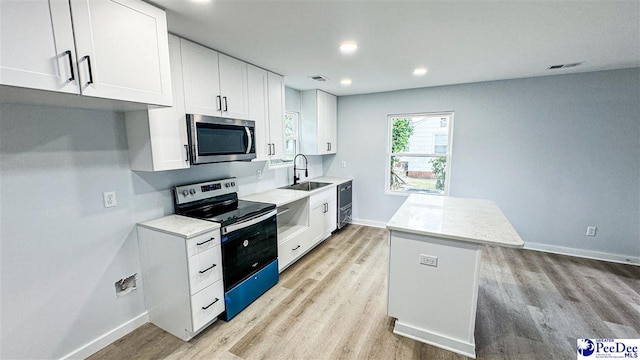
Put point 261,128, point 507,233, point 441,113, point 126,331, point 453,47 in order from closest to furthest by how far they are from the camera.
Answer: point 507,233 → point 126,331 → point 453,47 → point 261,128 → point 441,113

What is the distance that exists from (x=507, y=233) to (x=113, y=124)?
2980mm

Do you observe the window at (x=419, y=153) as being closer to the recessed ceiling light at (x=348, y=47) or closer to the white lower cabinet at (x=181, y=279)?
the recessed ceiling light at (x=348, y=47)

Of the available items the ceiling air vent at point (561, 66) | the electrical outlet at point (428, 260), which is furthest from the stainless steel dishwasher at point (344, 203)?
the ceiling air vent at point (561, 66)

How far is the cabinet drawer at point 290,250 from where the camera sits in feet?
9.61


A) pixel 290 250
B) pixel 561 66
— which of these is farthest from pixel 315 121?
pixel 561 66

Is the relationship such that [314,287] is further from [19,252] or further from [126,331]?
[19,252]

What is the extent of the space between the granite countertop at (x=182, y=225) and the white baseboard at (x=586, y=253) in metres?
4.27

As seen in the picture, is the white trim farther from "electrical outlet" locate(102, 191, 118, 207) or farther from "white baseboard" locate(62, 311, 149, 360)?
"electrical outlet" locate(102, 191, 118, 207)

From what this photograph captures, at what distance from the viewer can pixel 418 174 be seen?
4.39m

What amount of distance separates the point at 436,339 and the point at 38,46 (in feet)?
9.70

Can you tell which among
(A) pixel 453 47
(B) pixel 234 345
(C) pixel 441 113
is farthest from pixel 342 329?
(C) pixel 441 113

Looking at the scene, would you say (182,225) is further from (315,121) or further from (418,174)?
(418,174)

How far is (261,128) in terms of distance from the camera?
295cm

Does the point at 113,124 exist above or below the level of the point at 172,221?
above
